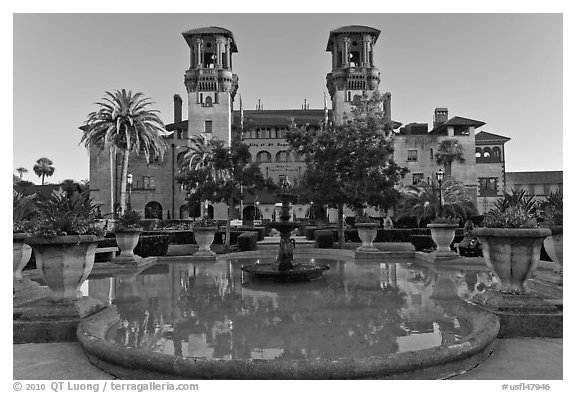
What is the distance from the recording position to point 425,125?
7300 centimetres

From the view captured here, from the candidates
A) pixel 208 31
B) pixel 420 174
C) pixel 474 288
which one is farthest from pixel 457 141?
pixel 474 288

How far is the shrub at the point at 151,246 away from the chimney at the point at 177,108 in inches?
2364

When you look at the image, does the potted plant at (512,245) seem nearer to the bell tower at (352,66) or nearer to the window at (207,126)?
the bell tower at (352,66)

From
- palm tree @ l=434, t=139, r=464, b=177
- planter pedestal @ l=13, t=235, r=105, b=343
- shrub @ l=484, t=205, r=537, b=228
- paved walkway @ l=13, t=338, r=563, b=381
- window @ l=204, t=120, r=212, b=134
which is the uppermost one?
window @ l=204, t=120, r=212, b=134

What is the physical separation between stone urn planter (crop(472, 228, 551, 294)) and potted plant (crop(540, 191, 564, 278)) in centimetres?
247

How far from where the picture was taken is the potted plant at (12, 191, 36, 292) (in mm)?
9031

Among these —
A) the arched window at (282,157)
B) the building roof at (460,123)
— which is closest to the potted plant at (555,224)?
the building roof at (460,123)

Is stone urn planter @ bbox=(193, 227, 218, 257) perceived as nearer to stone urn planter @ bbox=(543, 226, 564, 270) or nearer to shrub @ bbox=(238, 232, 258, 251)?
shrub @ bbox=(238, 232, 258, 251)

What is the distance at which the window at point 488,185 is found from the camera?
6688 centimetres

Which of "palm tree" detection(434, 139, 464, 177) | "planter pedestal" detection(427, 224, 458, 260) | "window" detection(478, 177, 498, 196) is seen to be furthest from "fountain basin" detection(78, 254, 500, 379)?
"window" detection(478, 177, 498, 196)

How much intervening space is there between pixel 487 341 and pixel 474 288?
16.8 feet

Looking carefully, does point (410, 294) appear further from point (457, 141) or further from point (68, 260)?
point (457, 141)

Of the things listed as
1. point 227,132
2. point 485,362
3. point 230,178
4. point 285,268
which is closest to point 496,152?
point 227,132

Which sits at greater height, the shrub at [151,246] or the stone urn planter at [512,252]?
the stone urn planter at [512,252]
